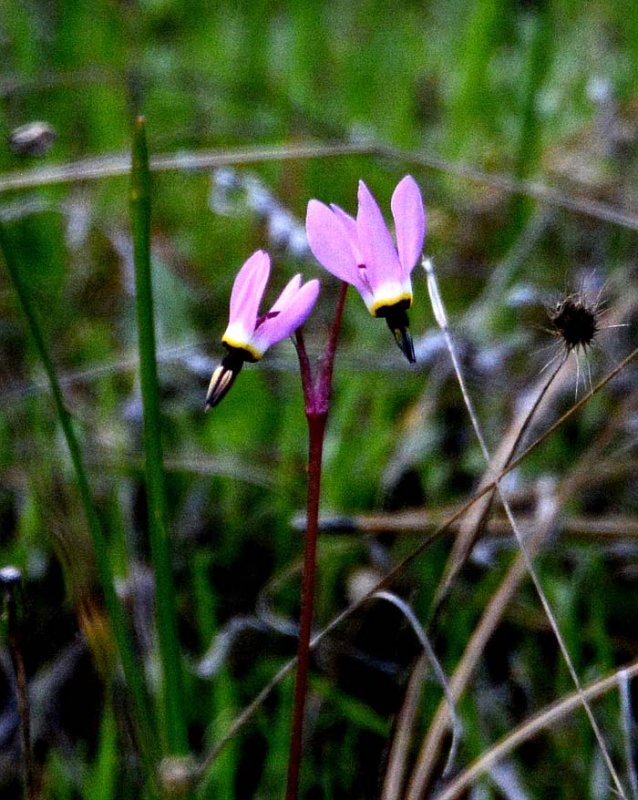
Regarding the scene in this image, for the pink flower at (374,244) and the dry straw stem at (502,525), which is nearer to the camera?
the pink flower at (374,244)

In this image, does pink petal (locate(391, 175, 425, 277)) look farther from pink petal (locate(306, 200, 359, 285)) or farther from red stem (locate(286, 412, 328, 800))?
red stem (locate(286, 412, 328, 800))

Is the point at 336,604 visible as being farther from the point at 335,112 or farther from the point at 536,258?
the point at 335,112

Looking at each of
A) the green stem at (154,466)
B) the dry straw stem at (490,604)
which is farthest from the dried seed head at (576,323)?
the green stem at (154,466)

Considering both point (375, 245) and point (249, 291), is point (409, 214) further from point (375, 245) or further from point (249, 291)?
point (249, 291)

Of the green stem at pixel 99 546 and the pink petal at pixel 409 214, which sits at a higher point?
the pink petal at pixel 409 214

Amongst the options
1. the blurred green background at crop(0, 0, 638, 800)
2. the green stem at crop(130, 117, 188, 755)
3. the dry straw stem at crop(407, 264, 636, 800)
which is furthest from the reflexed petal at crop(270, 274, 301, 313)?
the blurred green background at crop(0, 0, 638, 800)

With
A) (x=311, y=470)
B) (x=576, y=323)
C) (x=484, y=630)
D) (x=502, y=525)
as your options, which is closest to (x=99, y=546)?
(x=311, y=470)

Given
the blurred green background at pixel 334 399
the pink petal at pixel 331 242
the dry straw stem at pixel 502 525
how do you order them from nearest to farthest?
the pink petal at pixel 331 242 < the blurred green background at pixel 334 399 < the dry straw stem at pixel 502 525

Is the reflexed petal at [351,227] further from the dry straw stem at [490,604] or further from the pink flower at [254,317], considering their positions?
the dry straw stem at [490,604]
